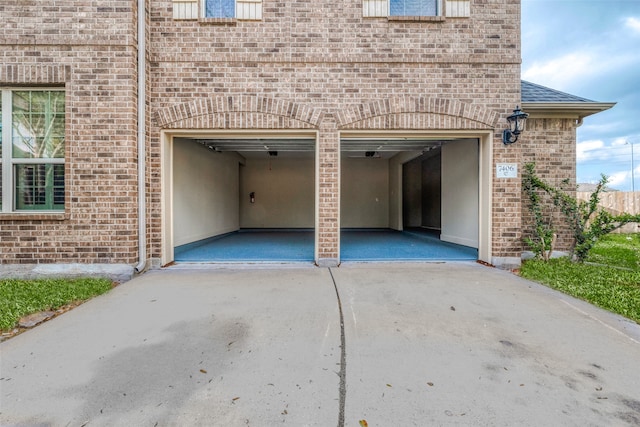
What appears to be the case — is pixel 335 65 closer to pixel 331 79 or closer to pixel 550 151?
pixel 331 79

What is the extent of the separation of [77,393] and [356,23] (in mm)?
5798

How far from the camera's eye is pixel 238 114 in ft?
16.3

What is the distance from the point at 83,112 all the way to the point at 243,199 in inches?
298

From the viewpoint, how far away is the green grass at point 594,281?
338 cm

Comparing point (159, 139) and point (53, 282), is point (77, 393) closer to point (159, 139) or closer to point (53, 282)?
point (53, 282)

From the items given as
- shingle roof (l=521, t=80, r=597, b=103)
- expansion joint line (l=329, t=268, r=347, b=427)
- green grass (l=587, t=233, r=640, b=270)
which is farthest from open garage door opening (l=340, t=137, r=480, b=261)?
expansion joint line (l=329, t=268, r=347, b=427)

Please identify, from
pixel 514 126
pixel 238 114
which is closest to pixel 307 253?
pixel 238 114

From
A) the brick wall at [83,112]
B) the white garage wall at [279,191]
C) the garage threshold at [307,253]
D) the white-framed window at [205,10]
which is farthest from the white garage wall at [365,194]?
the brick wall at [83,112]

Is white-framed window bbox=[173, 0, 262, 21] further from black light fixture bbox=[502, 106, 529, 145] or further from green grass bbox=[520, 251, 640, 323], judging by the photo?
green grass bbox=[520, 251, 640, 323]

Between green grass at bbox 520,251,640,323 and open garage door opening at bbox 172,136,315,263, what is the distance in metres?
3.84

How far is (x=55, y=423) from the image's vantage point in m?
1.66

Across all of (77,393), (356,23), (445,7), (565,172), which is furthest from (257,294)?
(565,172)

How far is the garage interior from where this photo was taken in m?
6.36

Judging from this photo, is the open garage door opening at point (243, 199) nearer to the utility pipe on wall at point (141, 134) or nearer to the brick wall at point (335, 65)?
the brick wall at point (335, 65)
